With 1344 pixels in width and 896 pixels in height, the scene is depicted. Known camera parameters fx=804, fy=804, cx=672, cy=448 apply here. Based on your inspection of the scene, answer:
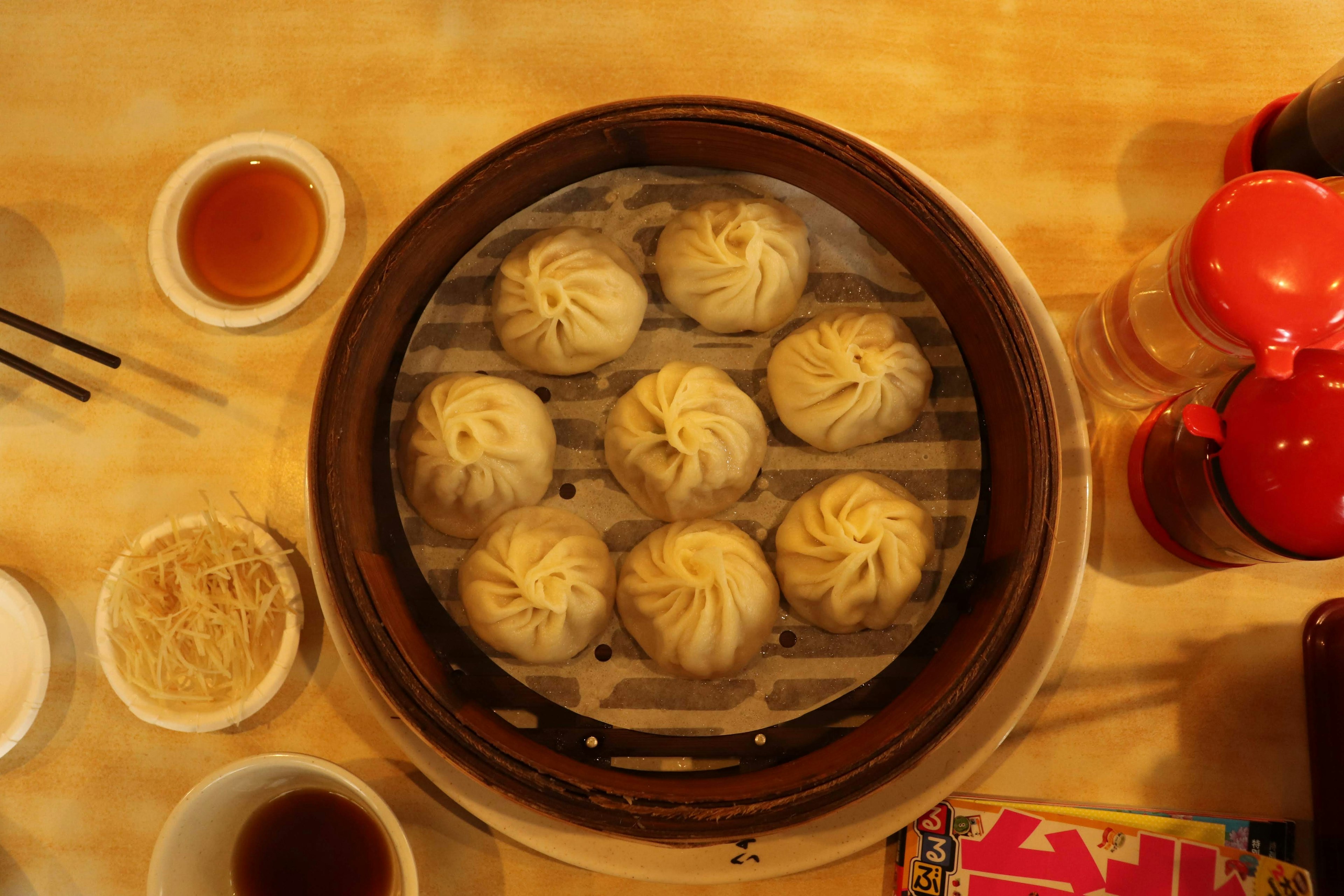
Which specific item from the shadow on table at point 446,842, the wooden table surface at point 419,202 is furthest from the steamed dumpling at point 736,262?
the shadow on table at point 446,842

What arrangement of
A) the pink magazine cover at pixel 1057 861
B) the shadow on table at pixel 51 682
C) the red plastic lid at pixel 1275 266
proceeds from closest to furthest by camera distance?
the red plastic lid at pixel 1275 266 < the pink magazine cover at pixel 1057 861 < the shadow on table at pixel 51 682

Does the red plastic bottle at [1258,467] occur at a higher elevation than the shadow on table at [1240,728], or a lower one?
higher

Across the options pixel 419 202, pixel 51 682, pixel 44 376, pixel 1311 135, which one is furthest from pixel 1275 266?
pixel 51 682

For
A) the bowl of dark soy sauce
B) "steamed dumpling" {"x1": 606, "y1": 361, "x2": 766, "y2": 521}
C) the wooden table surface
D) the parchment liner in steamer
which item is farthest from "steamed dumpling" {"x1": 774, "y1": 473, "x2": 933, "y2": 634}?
the bowl of dark soy sauce

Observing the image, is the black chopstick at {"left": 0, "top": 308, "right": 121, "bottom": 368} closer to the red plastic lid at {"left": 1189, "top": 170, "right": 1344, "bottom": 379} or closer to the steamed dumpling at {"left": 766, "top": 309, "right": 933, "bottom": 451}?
the steamed dumpling at {"left": 766, "top": 309, "right": 933, "bottom": 451}

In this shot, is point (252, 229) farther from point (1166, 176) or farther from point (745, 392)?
point (1166, 176)

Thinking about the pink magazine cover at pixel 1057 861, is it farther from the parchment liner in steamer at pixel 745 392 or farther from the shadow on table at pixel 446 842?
the shadow on table at pixel 446 842
